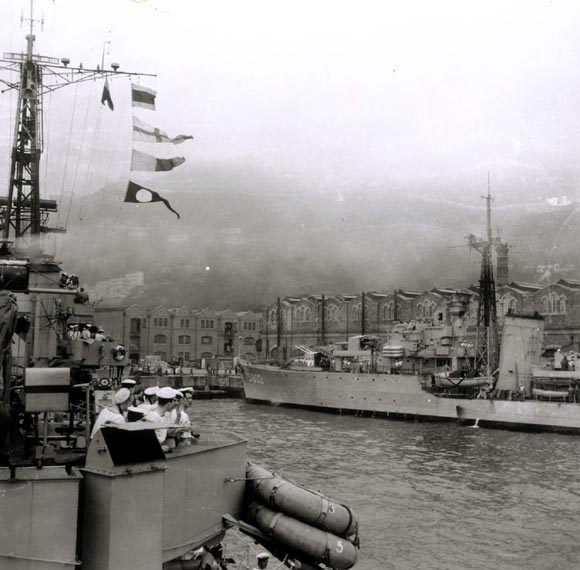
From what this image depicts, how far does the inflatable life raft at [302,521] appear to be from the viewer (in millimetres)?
7605

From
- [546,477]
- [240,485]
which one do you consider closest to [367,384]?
[546,477]

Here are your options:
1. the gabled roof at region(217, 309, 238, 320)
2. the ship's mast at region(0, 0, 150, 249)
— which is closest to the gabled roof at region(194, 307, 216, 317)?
the gabled roof at region(217, 309, 238, 320)

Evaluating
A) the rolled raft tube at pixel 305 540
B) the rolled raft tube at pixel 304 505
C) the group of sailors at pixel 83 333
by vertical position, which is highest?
the group of sailors at pixel 83 333

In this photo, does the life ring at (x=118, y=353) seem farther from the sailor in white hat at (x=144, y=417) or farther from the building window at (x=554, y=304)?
the building window at (x=554, y=304)

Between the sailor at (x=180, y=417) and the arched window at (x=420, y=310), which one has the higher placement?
the arched window at (x=420, y=310)

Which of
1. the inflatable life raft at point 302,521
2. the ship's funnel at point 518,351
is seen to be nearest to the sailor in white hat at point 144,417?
the inflatable life raft at point 302,521

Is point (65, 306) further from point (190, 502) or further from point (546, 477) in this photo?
point (546, 477)

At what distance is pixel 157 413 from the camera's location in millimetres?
7016

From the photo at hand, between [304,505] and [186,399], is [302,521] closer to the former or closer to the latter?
[304,505]

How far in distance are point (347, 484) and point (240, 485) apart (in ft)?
31.2

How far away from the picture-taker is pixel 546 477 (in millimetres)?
18469

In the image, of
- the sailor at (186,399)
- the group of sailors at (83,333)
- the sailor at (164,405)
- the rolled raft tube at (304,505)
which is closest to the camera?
the sailor at (164,405)

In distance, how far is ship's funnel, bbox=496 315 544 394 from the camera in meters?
35.7

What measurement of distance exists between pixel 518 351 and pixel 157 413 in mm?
32173
